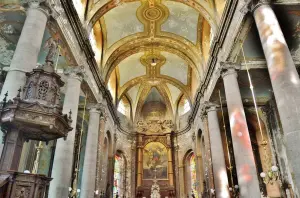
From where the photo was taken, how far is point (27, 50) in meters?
6.59

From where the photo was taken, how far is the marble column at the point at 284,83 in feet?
18.5

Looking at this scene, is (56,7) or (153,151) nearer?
(56,7)

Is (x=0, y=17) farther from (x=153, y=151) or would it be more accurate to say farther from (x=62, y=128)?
(x=153, y=151)

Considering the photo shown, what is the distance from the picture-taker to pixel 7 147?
17.6 feet

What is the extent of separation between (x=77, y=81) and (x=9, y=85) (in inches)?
181

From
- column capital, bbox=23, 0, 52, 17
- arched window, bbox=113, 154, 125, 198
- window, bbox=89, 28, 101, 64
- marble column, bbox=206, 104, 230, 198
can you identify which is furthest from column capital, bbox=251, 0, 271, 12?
arched window, bbox=113, 154, 125, 198

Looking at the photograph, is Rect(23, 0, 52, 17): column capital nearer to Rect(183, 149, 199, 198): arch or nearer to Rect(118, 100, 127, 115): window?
Rect(118, 100, 127, 115): window

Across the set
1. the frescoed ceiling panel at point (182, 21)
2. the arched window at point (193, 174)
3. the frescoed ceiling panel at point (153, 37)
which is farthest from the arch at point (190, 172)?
the frescoed ceiling panel at point (182, 21)

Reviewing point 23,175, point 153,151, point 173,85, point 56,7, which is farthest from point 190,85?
point 23,175

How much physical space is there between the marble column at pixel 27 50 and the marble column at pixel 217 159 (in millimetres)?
9726

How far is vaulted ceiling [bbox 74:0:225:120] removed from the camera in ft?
44.1

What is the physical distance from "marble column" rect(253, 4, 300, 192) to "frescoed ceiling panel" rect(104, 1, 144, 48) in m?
Answer: 9.58

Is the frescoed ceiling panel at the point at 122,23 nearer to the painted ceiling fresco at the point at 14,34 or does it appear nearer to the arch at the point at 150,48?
the arch at the point at 150,48

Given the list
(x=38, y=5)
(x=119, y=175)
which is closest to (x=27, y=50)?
(x=38, y=5)
